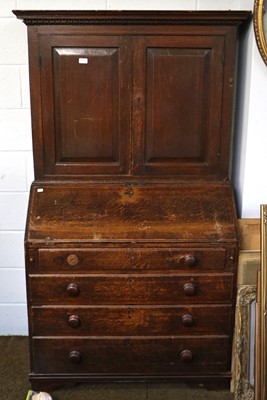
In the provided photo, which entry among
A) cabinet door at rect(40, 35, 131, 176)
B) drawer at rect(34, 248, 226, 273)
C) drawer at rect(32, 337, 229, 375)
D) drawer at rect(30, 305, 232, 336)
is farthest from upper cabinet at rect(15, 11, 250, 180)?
drawer at rect(32, 337, 229, 375)

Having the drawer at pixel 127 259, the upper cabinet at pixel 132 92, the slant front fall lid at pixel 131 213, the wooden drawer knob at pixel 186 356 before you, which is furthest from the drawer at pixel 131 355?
the upper cabinet at pixel 132 92

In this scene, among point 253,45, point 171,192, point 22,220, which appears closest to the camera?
point 253,45

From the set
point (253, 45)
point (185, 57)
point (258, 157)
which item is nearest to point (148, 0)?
point (185, 57)

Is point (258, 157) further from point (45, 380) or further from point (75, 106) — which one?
point (45, 380)

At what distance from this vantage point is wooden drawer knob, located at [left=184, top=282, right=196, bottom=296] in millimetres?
1934

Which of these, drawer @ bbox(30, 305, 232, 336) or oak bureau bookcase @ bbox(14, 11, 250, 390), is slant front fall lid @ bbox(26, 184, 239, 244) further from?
drawer @ bbox(30, 305, 232, 336)

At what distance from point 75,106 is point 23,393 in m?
1.42

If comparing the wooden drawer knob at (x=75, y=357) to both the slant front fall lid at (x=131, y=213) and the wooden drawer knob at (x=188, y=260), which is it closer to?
the slant front fall lid at (x=131, y=213)

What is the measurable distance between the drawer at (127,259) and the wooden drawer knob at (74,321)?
22cm

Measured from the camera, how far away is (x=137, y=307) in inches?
77.9

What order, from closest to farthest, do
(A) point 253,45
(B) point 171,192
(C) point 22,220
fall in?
(A) point 253,45
(B) point 171,192
(C) point 22,220

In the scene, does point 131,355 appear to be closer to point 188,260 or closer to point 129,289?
point 129,289

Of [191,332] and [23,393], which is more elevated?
[191,332]

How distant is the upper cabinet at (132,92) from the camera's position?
191cm
